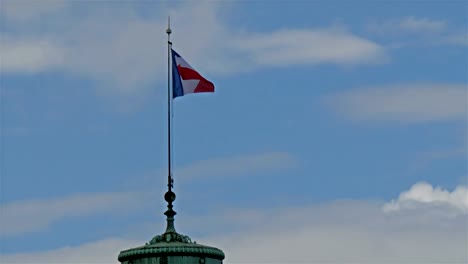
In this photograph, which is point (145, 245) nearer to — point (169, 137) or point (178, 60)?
point (169, 137)

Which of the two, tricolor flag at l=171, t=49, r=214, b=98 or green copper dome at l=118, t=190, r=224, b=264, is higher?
tricolor flag at l=171, t=49, r=214, b=98

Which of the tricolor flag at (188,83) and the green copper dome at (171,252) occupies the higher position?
the tricolor flag at (188,83)

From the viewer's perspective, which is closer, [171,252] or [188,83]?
[171,252]

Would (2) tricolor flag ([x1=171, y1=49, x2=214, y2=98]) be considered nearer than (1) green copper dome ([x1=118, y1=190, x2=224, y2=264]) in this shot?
No

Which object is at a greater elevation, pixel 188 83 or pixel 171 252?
pixel 188 83

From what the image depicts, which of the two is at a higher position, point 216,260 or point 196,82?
point 196,82

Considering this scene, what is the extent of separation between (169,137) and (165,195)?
3903mm

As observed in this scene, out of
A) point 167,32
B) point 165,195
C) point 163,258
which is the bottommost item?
point 163,258

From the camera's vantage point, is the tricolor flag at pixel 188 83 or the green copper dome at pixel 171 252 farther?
the tricolor flag at pixel 188 83

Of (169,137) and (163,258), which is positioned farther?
(169,137)

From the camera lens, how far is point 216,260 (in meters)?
69.7

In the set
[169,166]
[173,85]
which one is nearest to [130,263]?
[169,166]

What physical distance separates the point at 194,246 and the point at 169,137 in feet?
26.2

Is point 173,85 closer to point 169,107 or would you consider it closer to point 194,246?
point 169,107
